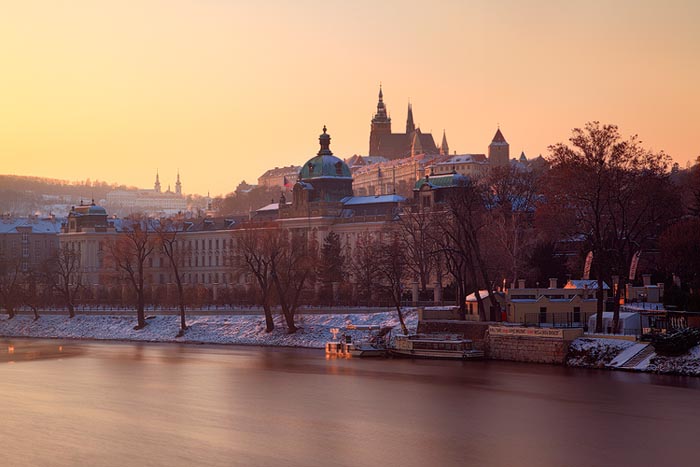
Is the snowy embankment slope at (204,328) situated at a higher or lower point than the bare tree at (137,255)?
lower

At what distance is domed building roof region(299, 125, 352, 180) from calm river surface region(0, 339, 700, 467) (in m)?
77.2

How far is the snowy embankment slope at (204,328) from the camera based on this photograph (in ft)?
326

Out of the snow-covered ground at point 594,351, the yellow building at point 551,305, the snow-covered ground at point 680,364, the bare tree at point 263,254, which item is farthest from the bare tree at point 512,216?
the snow-covered ground at point 680,364

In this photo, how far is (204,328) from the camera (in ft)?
365

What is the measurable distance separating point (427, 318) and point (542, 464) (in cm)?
4756

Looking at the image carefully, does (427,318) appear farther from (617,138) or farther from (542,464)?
(542,464)

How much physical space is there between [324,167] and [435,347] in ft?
249

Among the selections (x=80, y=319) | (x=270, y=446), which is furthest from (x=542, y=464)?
(x=80, y=319)

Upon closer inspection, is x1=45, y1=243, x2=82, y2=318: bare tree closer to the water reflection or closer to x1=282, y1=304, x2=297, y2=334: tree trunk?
the water reflection

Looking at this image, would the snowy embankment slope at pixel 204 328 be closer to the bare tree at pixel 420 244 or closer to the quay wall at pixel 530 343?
the bare tree at pixel 420 244

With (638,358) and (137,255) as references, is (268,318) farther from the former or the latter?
(638,358)

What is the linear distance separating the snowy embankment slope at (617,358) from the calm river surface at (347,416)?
5.00 feet

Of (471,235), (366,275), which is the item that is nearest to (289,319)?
(366,275)

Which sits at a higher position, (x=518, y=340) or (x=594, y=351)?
(x=518, y=340)
